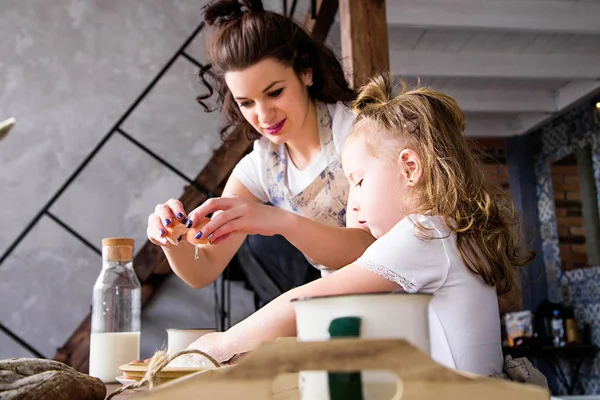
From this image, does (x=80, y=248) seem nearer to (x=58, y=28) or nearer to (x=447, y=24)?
(x=58, y=28)

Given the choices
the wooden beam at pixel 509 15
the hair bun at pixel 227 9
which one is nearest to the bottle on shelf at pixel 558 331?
the wooden beam at pixel 509 15

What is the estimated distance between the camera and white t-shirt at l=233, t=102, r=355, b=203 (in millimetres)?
1849

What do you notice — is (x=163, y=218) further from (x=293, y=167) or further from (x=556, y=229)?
(x=556, y=229)

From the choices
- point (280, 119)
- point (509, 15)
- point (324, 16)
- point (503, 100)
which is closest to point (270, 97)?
point (280, 119)

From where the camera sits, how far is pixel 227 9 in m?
1.90

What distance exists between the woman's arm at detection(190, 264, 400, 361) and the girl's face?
21 centimetres

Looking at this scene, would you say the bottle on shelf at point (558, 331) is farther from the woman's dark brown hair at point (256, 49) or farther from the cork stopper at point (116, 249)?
the cork stopper at point (116, 249)

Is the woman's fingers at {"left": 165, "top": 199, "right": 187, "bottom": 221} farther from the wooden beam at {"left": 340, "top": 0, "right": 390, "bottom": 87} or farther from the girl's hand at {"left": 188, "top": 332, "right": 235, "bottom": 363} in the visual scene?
the wooden beam at {"left": 340, "top": 0, "right": 390, "bottom": 87}

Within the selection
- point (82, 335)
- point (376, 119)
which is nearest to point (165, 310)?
point (82, 335)

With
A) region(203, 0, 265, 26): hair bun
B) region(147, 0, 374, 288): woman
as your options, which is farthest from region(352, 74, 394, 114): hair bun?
region(203, 0, 265, 26): hair bun

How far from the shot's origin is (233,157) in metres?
3.32

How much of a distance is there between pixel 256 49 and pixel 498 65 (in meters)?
3.96

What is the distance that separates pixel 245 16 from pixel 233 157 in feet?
4.93

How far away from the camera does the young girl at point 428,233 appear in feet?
2.84
